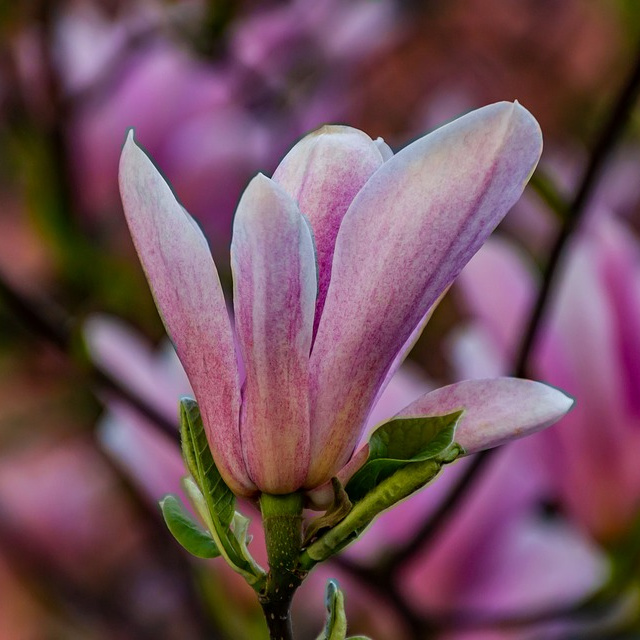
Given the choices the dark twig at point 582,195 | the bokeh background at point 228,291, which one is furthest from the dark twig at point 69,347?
the dark twig at point 582,195

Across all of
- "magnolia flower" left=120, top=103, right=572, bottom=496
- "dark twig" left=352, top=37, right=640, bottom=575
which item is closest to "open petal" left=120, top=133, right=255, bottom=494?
"magnolia flower" left=120, top=103, right=572, bottom=496

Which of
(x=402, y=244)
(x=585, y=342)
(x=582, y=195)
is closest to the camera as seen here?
(x=402, y=244)

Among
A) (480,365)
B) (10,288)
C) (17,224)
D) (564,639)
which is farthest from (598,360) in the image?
(17,224)

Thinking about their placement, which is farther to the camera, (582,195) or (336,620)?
(582,195)

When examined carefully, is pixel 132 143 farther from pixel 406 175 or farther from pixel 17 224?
pixel 17 224

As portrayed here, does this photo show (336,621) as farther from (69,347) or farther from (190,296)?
(69,347)

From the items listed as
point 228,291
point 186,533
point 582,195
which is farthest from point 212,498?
point 228,291
